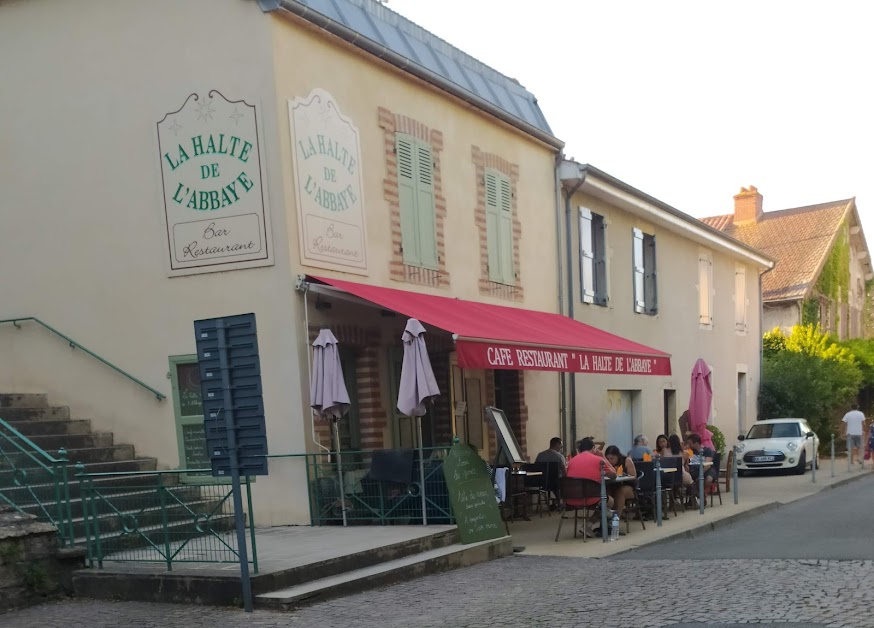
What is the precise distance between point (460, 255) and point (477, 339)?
3.72m

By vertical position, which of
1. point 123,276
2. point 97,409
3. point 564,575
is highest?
point 123,276

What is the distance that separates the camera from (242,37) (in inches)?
Answer: 433

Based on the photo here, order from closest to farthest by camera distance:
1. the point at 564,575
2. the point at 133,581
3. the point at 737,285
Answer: the point at 133,581 → the point at 564,575 → the point at 737,285

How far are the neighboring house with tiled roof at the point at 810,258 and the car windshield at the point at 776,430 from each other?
31.5ft

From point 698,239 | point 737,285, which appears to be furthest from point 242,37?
point 737,285

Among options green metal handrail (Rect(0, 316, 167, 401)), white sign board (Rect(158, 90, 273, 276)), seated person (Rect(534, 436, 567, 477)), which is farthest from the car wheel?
green metal handrail (Rect(0, 316, 167, 401))

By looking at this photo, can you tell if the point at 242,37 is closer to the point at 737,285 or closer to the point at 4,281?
the point at 4,281

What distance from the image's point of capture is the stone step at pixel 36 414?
10.8 metres

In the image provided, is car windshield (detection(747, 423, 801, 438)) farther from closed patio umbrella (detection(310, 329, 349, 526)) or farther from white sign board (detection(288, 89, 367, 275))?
closed patio umbrella (detection(310, 329, 349, 526))

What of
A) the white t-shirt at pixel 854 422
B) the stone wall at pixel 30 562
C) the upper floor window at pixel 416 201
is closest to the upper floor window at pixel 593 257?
the upper floor window at pixel 416 201

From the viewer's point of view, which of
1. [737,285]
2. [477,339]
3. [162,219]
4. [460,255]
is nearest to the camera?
[477,339]

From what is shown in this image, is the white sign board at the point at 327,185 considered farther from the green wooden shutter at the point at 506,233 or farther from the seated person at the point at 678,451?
the seated person at the point at 678,451

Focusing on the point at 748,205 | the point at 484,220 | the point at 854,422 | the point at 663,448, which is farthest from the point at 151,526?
the point at 748,205

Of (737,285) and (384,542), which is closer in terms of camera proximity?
(384,542)
